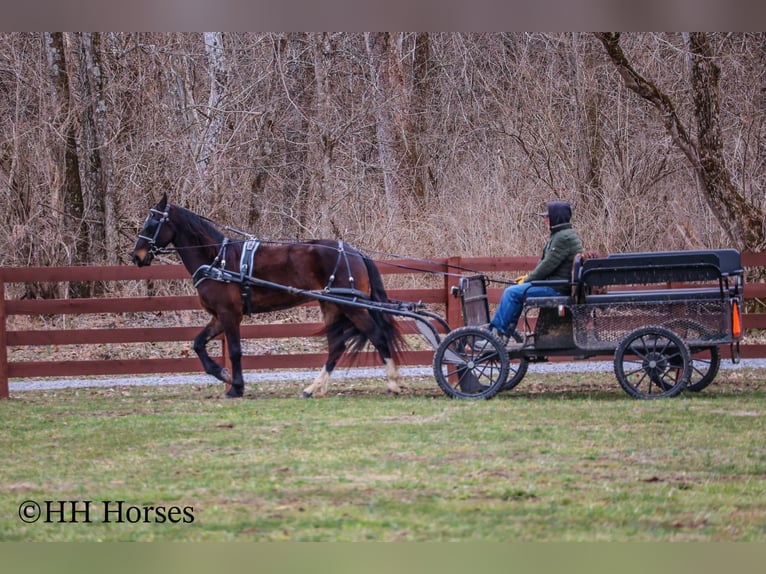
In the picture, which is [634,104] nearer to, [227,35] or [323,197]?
[323,197]

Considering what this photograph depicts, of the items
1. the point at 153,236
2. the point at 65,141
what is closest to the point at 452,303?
the point at 153,236

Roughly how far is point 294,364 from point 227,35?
1128 centimetres

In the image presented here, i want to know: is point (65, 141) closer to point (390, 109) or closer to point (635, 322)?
point (390, 109)

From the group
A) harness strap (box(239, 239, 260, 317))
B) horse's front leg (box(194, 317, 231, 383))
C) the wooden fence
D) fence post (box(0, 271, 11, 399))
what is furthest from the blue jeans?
fence post (box(0, 271, 11, 399))

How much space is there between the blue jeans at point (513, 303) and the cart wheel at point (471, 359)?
202 mm

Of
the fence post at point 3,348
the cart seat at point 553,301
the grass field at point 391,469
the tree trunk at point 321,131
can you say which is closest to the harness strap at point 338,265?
the grass field at point 391,469

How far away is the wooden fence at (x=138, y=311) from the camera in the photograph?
12883 millimetres

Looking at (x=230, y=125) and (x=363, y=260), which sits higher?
(x=230, y=125)

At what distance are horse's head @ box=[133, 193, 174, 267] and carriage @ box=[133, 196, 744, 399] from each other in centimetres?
1

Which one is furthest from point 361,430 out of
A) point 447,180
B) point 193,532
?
point 447,180

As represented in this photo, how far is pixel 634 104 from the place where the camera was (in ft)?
73.3

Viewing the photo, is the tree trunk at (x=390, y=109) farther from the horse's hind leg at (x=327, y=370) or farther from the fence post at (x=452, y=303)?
the horse's hind leg at (x=327, y=370)

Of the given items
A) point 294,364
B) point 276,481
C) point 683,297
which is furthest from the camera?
point 294,364

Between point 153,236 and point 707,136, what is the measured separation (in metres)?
8.79
